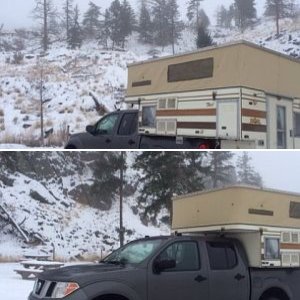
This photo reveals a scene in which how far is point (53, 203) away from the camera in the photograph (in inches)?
483

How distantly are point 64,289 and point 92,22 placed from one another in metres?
8.54

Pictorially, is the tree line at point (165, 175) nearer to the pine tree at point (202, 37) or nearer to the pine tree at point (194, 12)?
the pine tree at point (202, 37)

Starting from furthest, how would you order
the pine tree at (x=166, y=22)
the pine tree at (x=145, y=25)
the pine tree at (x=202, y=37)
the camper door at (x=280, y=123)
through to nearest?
the pine tree at (x=145, y=25) < the pine tree at (x=166, y=22) < the pine tree at (x=202, y=37) < the camper door at (x=280, y=123)

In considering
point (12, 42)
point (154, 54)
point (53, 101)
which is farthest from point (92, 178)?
point (12, 42)

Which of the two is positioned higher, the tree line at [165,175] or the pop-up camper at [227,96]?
the pop-up camper at [227,96]

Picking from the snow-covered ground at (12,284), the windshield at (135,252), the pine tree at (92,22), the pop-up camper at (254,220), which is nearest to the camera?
the windshield at (135,252)

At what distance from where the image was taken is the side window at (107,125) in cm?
1003

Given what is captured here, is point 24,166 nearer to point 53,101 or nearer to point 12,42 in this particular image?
point 53,101

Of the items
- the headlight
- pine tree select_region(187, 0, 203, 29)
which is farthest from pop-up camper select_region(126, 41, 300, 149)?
pine tree select_region(187, 0, 203, 29)

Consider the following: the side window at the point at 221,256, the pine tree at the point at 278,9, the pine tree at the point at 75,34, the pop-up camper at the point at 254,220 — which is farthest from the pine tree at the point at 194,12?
the side window at the point at 221,256

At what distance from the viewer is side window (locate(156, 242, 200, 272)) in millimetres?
6707

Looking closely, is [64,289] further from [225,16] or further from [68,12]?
[68,12]

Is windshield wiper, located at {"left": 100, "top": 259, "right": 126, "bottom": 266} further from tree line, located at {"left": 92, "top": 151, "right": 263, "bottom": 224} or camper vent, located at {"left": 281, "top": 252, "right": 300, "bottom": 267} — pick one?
tree line, located at {"left": 92, "top": 151, "right": 263, "bottom": 224}

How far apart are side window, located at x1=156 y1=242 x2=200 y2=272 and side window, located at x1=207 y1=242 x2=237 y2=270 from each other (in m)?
0.22
